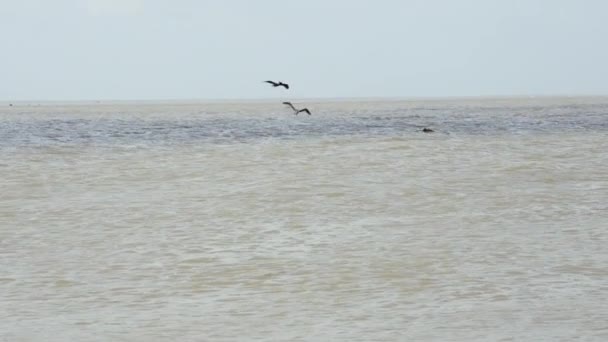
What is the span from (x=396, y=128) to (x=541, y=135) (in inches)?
275

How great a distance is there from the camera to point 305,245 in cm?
1395

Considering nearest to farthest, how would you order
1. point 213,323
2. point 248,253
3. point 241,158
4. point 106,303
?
point 213,323
point 106,303
point 248,253
point 241,158

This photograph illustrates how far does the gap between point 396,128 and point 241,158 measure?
14.7 metres

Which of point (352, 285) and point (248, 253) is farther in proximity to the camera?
point (248, 253)

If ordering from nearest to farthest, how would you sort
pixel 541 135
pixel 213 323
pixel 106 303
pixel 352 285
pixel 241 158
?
pixel 213 323, pixel 106 303, pixel 352 285, pixel 241 158, pixel 541 135

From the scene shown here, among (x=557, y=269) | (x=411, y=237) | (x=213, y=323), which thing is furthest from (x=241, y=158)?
(x=213, y=323)

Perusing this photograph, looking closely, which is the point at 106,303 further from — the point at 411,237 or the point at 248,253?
the point at 411,237

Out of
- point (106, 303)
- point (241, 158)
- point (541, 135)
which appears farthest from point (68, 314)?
point (541, 135)

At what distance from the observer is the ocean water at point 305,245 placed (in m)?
9.70

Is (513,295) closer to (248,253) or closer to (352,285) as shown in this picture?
(352,285)

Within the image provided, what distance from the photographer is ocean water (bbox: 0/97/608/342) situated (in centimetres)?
970

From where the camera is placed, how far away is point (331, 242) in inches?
555

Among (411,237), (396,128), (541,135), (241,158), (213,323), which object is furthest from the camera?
(396,128)

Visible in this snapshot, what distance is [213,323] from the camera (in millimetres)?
9664
